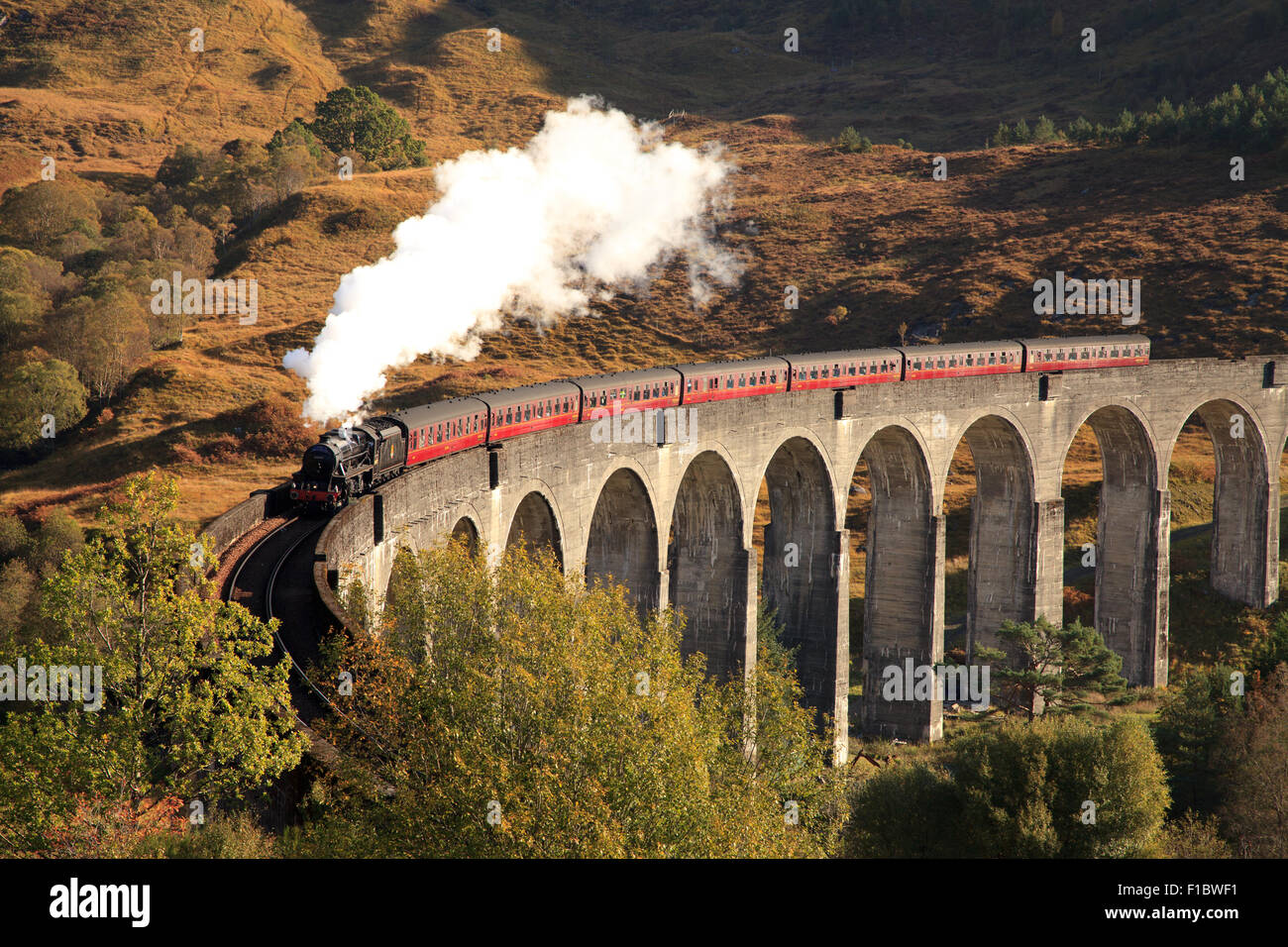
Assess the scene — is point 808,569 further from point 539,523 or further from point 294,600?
point 294,600

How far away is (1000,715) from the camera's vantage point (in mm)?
48719

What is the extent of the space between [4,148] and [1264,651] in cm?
12359

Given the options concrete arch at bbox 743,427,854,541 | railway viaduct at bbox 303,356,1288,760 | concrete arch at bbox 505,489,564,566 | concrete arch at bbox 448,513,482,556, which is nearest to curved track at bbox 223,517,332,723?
railway viaduct at bbox 303,356,1288,760

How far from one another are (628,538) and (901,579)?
1286 cm

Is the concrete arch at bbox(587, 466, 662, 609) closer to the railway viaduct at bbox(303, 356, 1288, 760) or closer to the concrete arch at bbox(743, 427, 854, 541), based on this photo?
the railway viaduct at bbox(303, 356, 1288, 760)

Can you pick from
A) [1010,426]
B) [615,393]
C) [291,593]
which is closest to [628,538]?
[615,393]

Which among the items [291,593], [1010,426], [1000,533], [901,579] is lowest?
[901,579]

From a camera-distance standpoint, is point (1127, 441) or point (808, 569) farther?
point (1127, 441)

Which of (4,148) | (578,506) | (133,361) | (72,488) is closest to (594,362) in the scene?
(133,361)

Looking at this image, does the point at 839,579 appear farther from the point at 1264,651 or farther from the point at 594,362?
the point at 594,362

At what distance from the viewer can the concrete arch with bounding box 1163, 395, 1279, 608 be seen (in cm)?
5675

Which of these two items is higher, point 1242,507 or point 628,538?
point 1242,507

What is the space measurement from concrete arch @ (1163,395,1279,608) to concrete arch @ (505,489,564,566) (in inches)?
1312

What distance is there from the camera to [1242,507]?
190 ft
